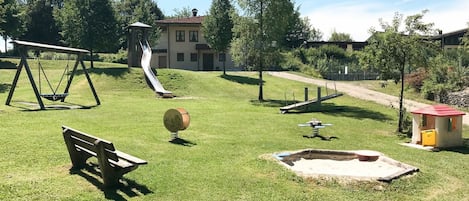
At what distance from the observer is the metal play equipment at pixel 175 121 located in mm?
12906

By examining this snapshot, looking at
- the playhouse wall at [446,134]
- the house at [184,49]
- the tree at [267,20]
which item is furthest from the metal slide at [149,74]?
the playhouse wall at [446,134]

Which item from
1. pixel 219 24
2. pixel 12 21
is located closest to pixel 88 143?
pixel 219 24

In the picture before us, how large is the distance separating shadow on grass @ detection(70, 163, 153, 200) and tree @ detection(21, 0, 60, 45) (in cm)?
6775

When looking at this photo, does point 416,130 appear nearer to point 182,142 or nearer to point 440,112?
point 440,112

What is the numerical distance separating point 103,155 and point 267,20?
22390mm

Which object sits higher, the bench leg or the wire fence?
the wire fence

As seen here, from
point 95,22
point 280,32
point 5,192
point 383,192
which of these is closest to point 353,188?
point 383,192

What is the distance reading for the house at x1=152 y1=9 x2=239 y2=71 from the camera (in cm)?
5219

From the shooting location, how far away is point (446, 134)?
566 inches

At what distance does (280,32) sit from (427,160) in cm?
1837

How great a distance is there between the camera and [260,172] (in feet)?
31.8

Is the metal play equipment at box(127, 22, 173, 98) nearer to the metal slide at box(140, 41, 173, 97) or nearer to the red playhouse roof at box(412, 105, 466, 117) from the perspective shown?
the metal slide at box(140, 41, 173, 97)

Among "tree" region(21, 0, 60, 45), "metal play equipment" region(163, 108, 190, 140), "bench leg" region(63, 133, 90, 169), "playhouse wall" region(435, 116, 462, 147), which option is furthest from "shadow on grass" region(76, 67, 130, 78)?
"tree" region(21, 0, 60, 45)

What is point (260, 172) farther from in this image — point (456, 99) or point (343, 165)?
point (456, 99)
